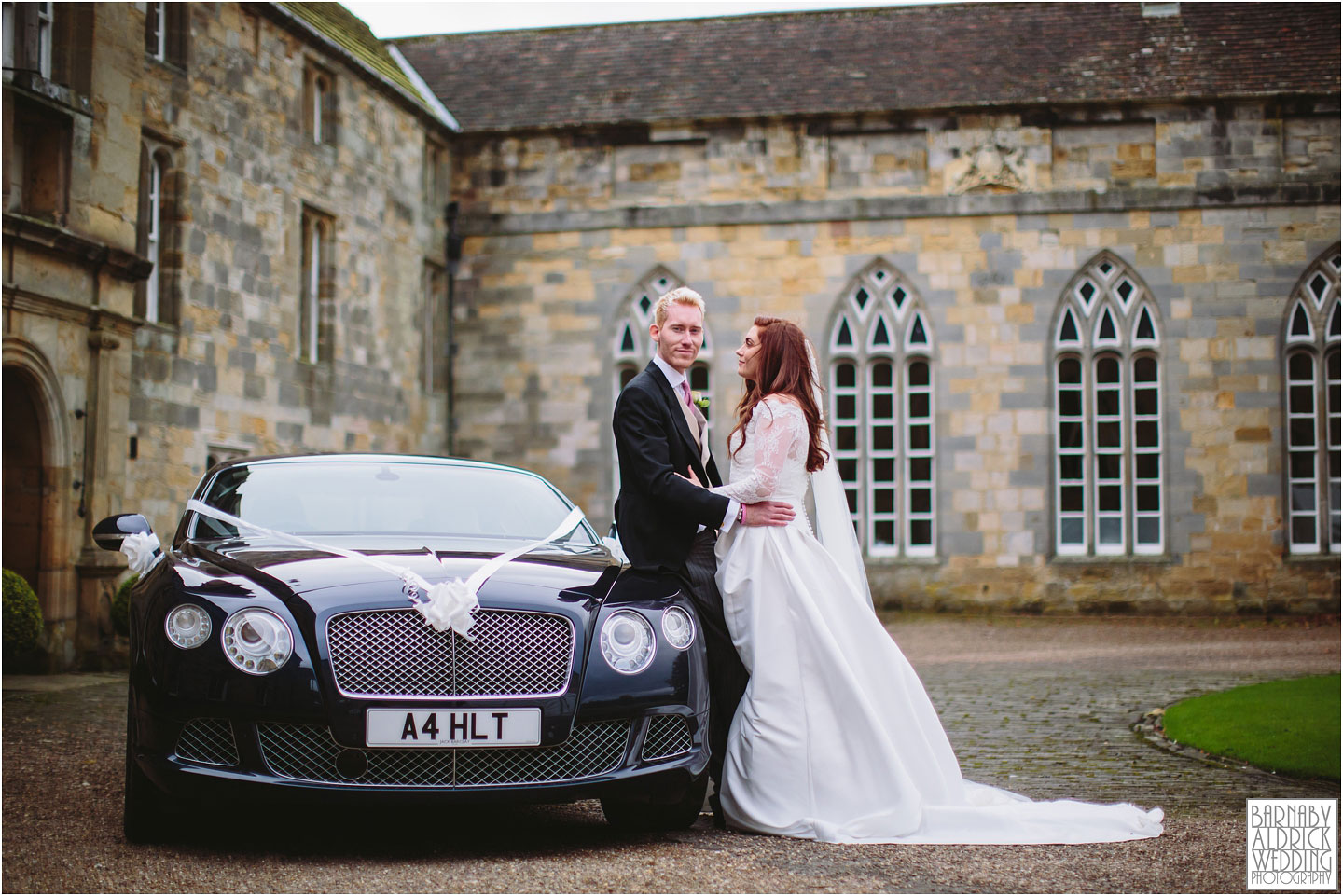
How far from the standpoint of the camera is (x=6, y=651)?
10.9 metres

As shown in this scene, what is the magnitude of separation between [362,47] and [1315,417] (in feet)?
50.4

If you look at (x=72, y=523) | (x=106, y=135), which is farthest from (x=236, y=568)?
(x=106, y=135)

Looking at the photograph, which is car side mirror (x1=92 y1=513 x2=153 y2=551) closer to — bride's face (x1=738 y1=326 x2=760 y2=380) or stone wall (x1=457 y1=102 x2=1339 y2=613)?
bride's face (x1=738 y1=326 x2=760 y2=380)

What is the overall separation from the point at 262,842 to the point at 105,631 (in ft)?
28.1

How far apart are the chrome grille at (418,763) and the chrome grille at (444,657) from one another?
19 centimetres

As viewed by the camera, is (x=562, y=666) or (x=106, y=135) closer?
(x=562, y=666)

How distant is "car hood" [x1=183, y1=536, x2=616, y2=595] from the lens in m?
5.00

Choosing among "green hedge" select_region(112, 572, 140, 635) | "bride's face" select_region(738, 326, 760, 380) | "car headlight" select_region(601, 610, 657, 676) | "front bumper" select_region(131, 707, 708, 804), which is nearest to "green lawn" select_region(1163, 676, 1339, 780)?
"bride's face" select_region(738, 326, 760, 380)

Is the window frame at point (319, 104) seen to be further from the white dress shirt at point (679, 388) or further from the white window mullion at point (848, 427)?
the white dress shirt at point (679, 388)

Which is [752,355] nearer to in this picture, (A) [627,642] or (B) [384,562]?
(A) [627,642]

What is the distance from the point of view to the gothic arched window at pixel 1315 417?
20484 millimetres

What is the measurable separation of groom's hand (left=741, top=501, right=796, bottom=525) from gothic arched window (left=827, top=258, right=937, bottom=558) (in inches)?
606

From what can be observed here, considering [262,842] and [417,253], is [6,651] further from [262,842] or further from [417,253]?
[417,253]

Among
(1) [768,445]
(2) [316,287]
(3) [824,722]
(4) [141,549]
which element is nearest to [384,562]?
(4) [141,549]
